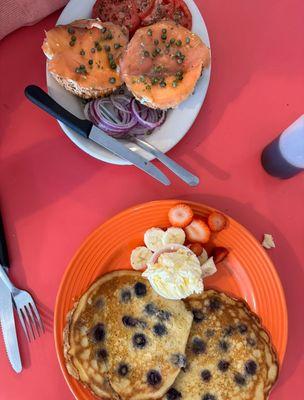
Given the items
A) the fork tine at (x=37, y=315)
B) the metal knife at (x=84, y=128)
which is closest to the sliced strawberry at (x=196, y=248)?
the metal knife at (x=84, y=128)

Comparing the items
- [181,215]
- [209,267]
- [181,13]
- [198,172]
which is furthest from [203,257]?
[181,13]

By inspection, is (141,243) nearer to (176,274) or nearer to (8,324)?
(176,274)

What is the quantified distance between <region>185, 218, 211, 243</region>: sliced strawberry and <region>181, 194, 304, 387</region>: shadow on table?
12cm

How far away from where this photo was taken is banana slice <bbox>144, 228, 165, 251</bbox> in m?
1.56

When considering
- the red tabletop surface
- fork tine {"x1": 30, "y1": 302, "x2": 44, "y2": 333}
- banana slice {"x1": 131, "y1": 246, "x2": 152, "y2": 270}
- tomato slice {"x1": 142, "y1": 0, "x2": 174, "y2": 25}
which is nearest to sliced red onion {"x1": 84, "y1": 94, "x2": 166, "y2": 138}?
the red tabletop surface

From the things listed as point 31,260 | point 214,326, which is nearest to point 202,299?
point 214,326

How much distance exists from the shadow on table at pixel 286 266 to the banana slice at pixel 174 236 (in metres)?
0.13

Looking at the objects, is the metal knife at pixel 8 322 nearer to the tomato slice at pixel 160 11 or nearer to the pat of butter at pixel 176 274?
the pat of butter at pixel 176 274

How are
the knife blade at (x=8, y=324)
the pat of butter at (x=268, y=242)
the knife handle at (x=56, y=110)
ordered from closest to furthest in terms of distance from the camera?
the knife handle at (x=56, y=110)
the knife blade at (x=8, y=324)
the pat of butter at (x=268, y=242)

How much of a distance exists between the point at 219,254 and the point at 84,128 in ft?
1.76

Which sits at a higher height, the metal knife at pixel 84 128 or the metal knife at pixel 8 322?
the metal knife at pixel 84 128

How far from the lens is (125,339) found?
1524mm

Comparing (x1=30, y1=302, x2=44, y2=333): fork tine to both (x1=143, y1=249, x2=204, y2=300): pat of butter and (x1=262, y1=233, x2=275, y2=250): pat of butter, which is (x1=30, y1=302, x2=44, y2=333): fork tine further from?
(x1=262, y1=233, x2=275, y2=250): pat of butter

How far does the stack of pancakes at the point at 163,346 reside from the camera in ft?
4.94
